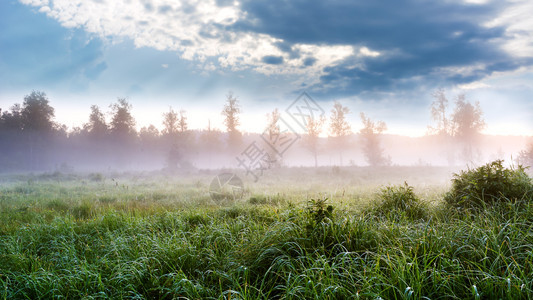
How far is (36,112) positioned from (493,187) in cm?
5377

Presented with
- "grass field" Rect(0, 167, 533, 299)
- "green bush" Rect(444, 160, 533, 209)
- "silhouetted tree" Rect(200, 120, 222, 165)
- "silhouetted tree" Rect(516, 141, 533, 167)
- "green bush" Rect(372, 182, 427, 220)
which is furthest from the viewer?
"silhouetted tree" Rect(200, 120, 222, 165)

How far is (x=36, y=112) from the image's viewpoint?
39250 mm

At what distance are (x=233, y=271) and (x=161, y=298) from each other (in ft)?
3.00

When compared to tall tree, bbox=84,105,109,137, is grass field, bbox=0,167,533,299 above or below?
below

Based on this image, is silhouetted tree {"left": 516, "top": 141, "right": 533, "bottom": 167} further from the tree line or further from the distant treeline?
the distant treeline

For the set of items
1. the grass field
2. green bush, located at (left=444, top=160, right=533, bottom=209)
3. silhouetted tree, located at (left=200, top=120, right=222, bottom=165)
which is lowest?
the grass field

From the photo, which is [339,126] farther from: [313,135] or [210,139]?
[210,139]

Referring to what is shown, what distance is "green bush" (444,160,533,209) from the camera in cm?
541

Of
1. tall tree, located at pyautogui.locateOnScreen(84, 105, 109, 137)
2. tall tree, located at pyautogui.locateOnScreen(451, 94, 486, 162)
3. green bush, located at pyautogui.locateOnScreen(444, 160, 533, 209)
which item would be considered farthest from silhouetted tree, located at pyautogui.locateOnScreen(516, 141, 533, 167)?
tall tree, located at pyautogui.locateOnScreen(84, 105, 109, 137)

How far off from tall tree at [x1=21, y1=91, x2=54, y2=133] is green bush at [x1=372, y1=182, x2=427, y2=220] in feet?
167

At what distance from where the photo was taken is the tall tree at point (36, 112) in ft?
127

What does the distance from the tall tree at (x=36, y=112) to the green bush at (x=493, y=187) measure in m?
52.4

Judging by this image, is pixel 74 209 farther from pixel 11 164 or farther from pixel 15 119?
pixel 11 164

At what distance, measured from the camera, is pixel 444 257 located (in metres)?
3.20
